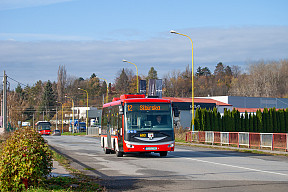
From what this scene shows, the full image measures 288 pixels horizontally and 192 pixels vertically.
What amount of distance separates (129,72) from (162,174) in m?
108

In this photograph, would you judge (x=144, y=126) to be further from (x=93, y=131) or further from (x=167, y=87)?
(x=167, y=87)

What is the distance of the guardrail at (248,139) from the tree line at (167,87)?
7017cm

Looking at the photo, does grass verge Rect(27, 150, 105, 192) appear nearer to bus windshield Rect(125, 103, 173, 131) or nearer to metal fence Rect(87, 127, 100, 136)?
bus windshield Rect(125, 103, 173, 131)

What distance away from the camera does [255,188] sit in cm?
930

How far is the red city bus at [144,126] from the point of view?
17609 millimetres

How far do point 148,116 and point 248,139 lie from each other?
1044cm

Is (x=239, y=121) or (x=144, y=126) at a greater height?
(x=144, y=126)

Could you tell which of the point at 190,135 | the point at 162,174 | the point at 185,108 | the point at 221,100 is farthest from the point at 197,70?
the point at 162,174

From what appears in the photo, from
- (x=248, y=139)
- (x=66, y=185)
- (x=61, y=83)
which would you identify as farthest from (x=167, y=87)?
(x=66, y=185)

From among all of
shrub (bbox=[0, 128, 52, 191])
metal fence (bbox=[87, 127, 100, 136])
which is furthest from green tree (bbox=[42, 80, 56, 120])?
shrub (bbox=[0, 128, 52, 191])

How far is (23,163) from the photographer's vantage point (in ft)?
25.5

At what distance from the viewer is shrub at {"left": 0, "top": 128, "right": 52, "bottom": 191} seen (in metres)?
7.76

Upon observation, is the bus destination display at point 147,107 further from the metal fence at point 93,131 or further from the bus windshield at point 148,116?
the metal fence at point 93,131

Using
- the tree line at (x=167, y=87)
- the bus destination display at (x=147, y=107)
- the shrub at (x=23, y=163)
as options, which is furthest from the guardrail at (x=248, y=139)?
the tree line at (x=167, y=87)
